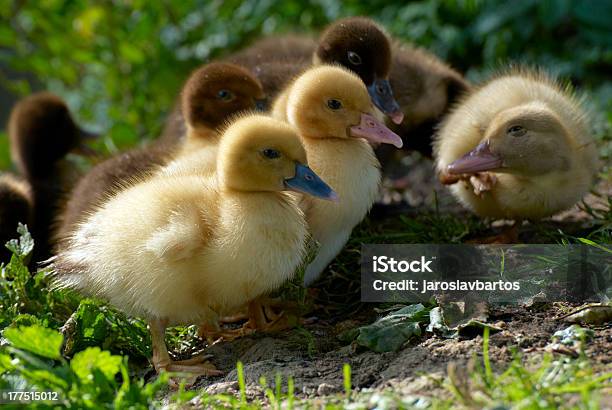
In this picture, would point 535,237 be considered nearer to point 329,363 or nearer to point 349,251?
point 349,251

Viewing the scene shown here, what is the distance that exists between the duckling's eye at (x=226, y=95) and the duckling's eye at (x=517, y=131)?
1.19m

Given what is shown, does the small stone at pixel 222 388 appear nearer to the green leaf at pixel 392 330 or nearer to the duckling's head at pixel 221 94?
the green leaf at pixel 392 330

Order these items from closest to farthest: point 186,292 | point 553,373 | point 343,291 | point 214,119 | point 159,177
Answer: point 553,373 < point 186,292 < point 159,177 < point 343,291 < point 214,119

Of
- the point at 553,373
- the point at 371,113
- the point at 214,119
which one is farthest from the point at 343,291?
the point at 553,373

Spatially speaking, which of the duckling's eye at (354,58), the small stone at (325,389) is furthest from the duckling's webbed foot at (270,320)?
the duckling's eye at (354,58)

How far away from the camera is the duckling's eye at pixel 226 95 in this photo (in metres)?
3.84

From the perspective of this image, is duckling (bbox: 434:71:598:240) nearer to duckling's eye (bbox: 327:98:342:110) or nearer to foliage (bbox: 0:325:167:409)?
duckling's eye (bbox: 327:98:342:110)

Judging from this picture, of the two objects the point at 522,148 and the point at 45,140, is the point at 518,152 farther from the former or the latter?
the point at 45,140

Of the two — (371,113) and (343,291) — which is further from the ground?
(371,113)

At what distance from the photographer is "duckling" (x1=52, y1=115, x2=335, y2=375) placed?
273 centimetres

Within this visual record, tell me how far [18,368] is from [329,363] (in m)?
0.93

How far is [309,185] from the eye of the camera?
289 centimetres

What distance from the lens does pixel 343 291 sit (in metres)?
3.51

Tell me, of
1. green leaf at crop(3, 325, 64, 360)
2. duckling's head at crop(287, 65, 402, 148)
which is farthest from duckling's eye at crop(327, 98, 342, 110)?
green leaf at crop(3, 325, 64, 360)
